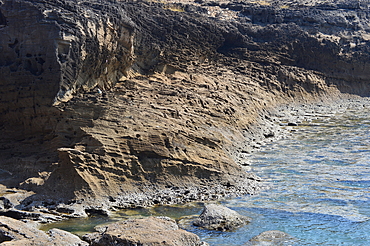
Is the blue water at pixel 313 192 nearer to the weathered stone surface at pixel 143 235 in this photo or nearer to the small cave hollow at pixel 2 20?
the weathered stone surface at pixel 143 235

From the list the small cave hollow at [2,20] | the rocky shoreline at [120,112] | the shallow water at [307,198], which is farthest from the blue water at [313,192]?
the small cave hollow at [2,20]

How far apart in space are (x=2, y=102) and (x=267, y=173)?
8.25 m

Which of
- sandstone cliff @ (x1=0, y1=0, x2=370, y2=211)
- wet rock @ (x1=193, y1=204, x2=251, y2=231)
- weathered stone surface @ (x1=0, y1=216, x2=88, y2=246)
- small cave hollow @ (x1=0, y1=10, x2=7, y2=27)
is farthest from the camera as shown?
small cave hollow @ (x1=0, y1=10, x2=7, y2=27)

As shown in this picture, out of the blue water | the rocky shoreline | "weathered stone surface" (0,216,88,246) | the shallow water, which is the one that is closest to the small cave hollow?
the rocky shoreline

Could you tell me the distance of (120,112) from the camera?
14.0 metres

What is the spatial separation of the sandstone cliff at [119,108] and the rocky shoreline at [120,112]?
A: 0.04m

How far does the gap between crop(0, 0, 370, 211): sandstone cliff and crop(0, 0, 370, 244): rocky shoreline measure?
4 centimetres

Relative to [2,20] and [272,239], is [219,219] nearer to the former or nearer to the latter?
[272,239]

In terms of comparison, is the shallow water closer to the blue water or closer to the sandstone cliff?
the blue water

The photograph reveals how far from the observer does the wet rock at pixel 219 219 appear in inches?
408

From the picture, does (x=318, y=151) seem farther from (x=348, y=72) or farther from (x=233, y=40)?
(x=348, y=72)

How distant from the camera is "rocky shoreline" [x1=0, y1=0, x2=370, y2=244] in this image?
1220 centimetres

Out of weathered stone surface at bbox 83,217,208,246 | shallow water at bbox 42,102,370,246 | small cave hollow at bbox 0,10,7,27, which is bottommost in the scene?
shallow water at bbox 42,102,370,246

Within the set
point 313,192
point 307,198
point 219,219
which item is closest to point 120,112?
point 219,219
